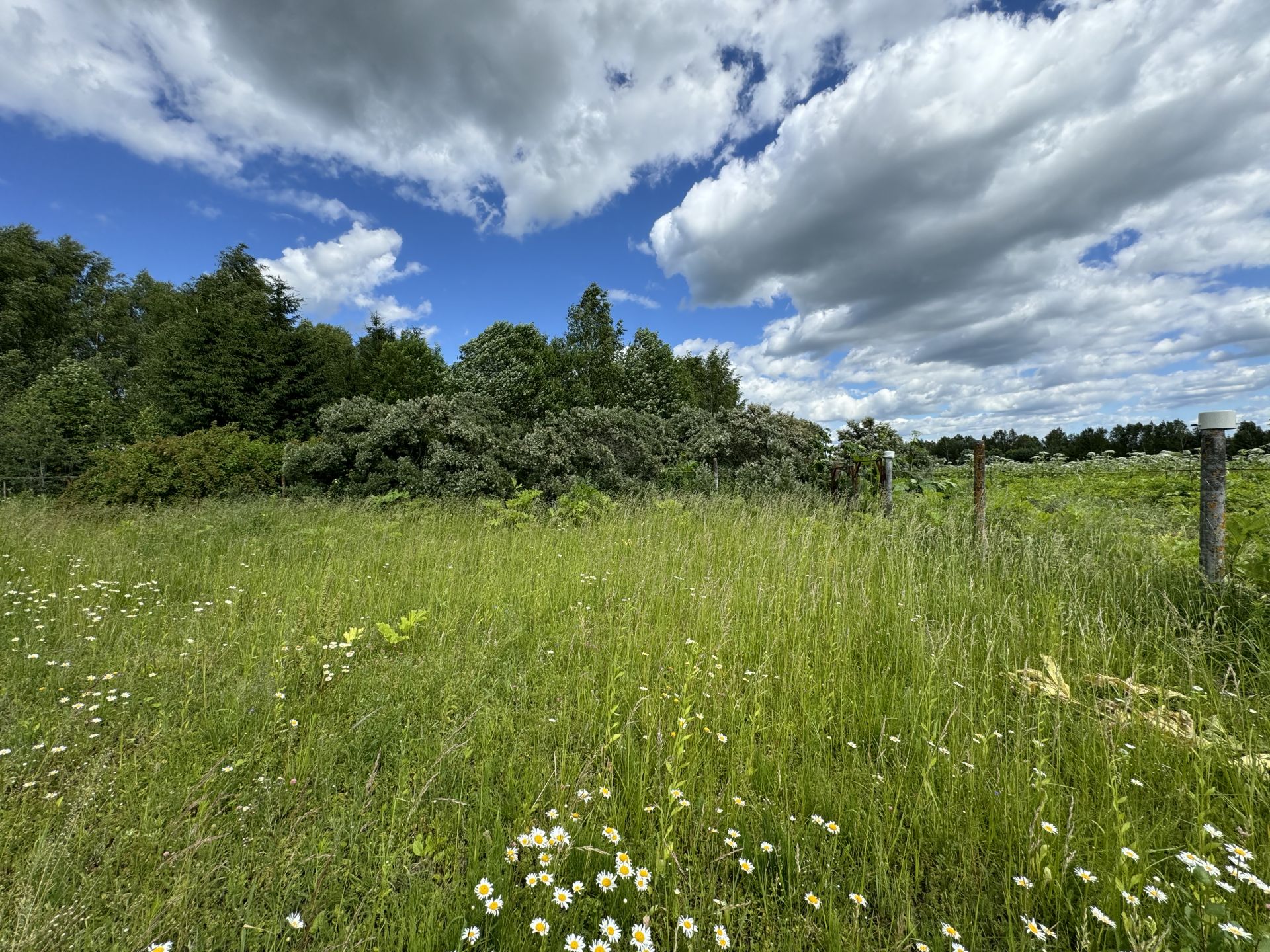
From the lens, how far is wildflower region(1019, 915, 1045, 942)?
1274 millimetres

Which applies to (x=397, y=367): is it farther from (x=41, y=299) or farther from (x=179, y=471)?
(x=41, y=299)

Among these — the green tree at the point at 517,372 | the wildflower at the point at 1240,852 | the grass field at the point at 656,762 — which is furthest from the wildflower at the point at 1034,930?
the green tree at the point at 517,372

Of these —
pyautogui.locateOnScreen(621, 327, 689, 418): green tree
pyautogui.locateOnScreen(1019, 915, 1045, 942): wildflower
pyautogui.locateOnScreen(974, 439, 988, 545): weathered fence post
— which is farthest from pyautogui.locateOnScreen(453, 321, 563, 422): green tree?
pyautogui.locateOnScreen(1019, 915, 1045, 942): wildflower

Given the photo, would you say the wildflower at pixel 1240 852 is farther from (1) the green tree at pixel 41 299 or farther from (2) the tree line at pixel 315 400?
(1) the green tree at pixel 41 299

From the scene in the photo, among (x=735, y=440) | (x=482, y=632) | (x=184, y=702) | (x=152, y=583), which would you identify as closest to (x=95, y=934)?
(x=184, y=702)

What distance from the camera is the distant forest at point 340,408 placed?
392 inches

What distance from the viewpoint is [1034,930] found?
130cm

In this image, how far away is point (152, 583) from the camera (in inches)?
175

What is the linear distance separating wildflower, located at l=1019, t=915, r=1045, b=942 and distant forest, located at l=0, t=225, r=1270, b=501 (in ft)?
14.4

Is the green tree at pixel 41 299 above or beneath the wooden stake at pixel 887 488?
above

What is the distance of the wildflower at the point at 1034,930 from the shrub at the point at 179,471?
1289 centimetres

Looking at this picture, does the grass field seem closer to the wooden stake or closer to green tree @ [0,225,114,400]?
the wooden stake

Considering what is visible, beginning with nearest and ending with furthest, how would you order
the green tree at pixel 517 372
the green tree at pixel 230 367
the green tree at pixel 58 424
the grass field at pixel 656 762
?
the grass field at pixel 656 762 < the green tree at pixel 58 424 < the green tree at pixel 230 367 < the green tree at pixel 517 372

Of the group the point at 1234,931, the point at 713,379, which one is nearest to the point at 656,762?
the point at 1234,931
